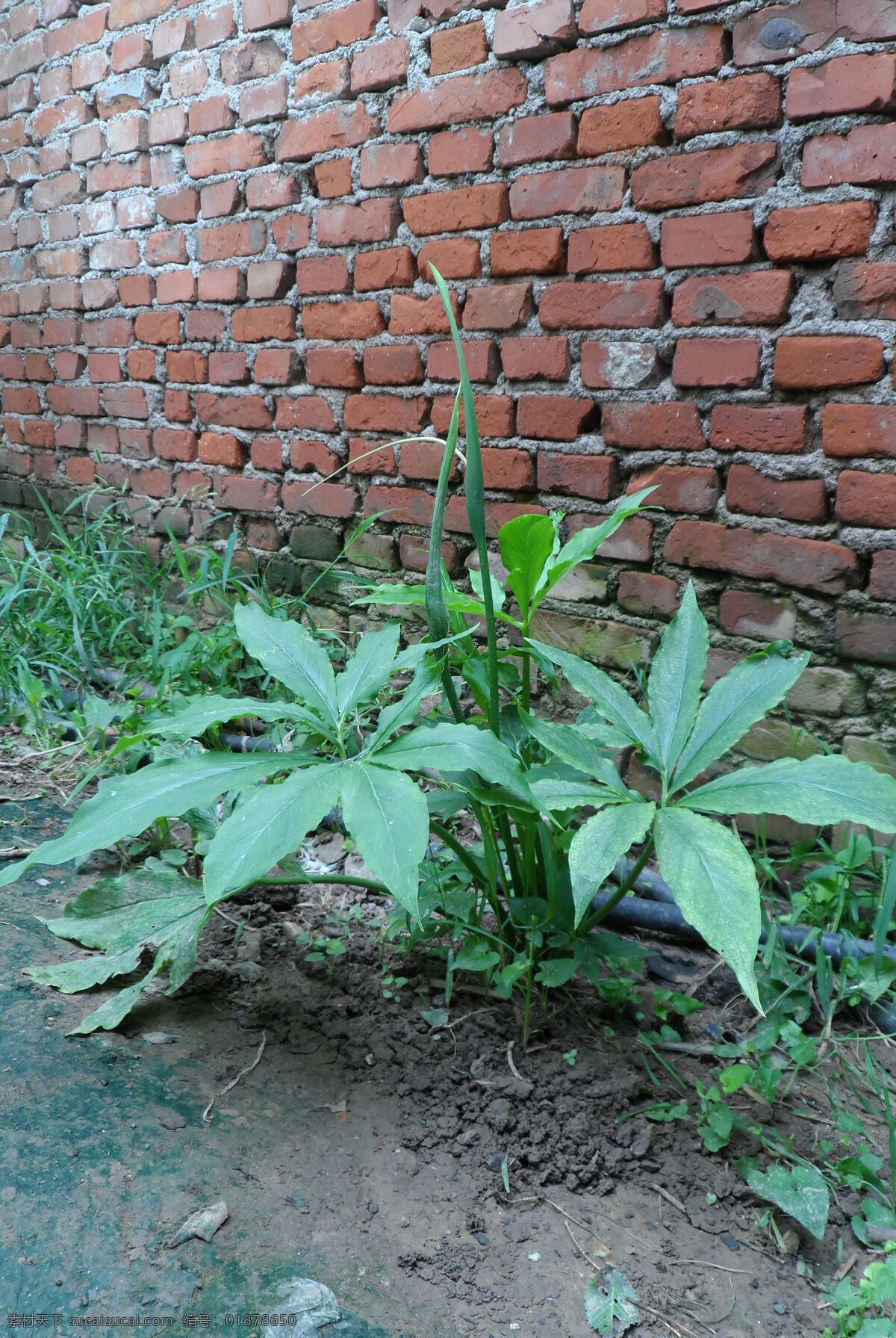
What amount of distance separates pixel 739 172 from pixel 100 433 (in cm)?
222

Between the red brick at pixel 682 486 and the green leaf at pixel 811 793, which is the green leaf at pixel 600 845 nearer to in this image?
the green leaf at pixel 811 793

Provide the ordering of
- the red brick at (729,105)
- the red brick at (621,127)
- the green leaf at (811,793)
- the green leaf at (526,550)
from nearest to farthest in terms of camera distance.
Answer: the green leaf at (811,793)
the green leaf at (526,550)
the red brick at (729,105)
the red brick at (621,127)

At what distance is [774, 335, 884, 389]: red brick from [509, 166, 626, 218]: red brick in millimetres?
457

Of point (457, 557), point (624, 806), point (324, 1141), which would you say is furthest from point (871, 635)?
point (324, 1141)

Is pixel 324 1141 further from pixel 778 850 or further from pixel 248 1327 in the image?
pixel 778 850

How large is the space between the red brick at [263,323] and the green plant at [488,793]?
51.4 inches

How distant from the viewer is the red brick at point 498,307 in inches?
76.5

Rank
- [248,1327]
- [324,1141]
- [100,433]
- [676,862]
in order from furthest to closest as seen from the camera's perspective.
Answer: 1. [100,433]
2. [324,1141]
3. [676,862]
4. [248,1327]

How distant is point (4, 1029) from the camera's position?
49.5 inches

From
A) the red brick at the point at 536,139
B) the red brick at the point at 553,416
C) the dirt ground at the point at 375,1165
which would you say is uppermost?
the red brick at the point at 536,139

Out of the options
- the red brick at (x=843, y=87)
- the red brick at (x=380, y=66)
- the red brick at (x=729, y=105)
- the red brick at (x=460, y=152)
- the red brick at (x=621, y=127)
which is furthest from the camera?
the red brick at (x=380, y=66)

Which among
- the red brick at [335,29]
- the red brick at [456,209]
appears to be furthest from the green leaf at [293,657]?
the red brick at [335,29]

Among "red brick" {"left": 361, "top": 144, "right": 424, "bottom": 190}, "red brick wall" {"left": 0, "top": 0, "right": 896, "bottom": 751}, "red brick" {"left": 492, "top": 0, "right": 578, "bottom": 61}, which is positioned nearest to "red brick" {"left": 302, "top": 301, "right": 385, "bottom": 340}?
"red brick wall" {"left": 0, "top": 0, "right": 896, "bottom": 751}

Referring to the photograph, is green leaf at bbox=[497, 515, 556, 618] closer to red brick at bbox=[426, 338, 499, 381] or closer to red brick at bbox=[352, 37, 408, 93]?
red brick at bbox=[426, 338, 499, 381]
